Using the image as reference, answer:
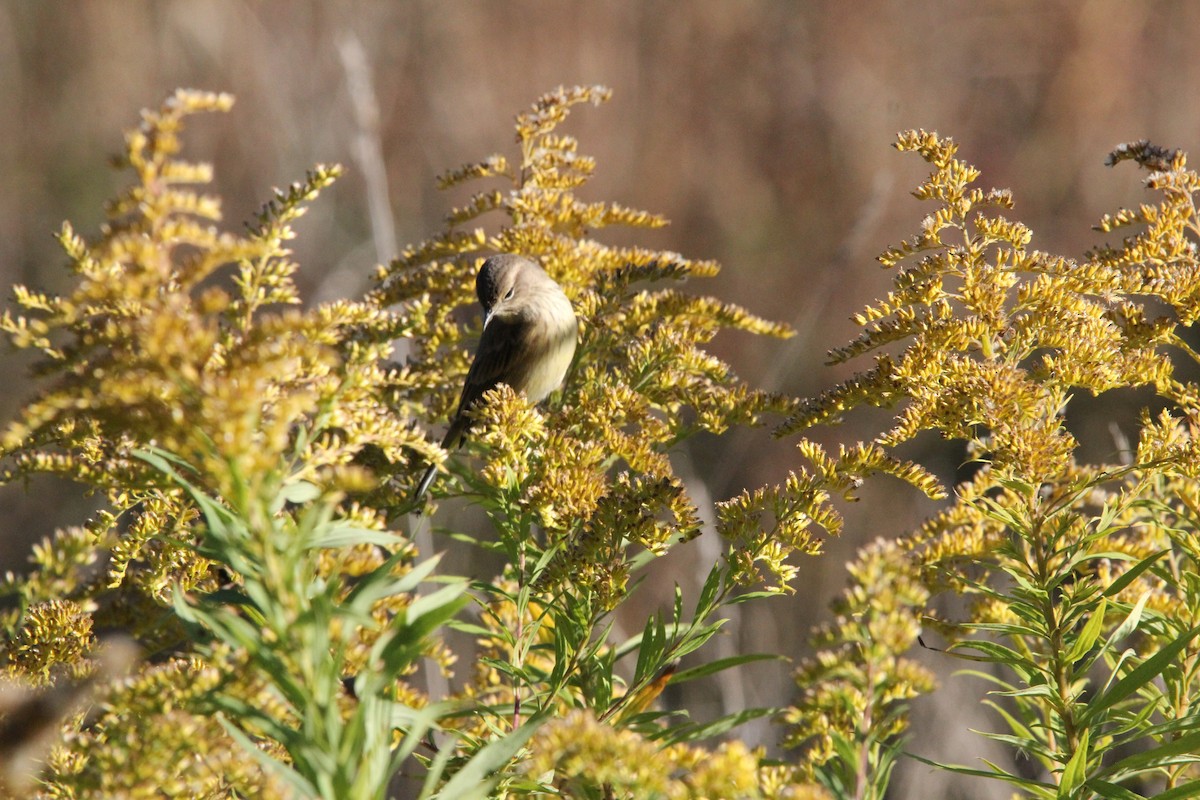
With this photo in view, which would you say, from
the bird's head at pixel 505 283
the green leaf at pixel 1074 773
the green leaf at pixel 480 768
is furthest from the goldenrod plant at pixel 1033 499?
the bird's head at pixel 505 283

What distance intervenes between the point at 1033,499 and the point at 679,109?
6.42 m

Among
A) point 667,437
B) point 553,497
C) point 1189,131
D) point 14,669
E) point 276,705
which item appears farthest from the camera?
point 1189,131

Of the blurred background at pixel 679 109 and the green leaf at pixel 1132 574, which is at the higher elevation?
the blurred background at pixel 679 109

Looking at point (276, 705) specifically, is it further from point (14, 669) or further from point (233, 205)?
point (233, 205)

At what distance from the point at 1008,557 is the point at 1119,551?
17 centimetres

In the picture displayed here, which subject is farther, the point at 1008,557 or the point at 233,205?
the point at 233,205

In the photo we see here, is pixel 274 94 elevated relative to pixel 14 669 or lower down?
elevated

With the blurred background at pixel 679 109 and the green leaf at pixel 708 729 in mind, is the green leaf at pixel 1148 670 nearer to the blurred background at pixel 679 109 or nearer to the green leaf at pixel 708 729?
the green leaf at pixel 708 729

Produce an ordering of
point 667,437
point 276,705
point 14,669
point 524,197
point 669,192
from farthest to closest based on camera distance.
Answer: point 669,192 → point 524,197 → point 667,437 → point 14,669 → point 276,705

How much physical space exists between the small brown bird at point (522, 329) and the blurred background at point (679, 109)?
3.27m

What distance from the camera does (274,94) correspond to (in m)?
7.50

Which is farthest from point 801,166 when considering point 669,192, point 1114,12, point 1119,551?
point 1119,551

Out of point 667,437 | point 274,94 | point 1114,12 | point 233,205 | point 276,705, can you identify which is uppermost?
point 1114,12

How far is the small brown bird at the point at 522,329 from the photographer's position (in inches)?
115
